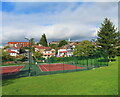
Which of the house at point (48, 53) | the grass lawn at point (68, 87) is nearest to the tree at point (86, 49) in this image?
the house at point (48, 53)

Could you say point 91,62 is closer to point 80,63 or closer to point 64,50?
point 80,63

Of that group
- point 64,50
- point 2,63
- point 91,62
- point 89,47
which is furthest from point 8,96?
point 64,50

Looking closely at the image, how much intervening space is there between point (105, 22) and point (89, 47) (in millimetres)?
11232

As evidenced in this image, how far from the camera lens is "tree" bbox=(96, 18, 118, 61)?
29.5 meters

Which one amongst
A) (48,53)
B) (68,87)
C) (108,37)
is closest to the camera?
(68,87)

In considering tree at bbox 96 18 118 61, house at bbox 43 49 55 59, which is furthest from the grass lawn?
house at bbox 43 49 55 59

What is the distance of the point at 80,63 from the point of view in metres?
27.5

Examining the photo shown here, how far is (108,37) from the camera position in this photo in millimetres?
30328

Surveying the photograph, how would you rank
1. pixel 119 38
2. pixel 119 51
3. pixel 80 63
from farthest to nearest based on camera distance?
pixel 119 38, pixel 119 51, pixel 80 63

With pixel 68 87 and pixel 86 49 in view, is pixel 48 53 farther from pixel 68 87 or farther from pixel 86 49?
pixel 68 87

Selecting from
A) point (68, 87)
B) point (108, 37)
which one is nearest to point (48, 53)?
point (108, 37)

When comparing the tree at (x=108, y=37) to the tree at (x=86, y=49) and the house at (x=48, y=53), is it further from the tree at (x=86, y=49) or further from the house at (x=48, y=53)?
the house at (x=48, y=53)

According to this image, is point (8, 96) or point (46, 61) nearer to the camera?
point (8, 96)

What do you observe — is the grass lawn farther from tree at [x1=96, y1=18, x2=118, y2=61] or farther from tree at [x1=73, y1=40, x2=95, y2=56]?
tree at [x1=73, y1=40, x2=95, y2=56]
